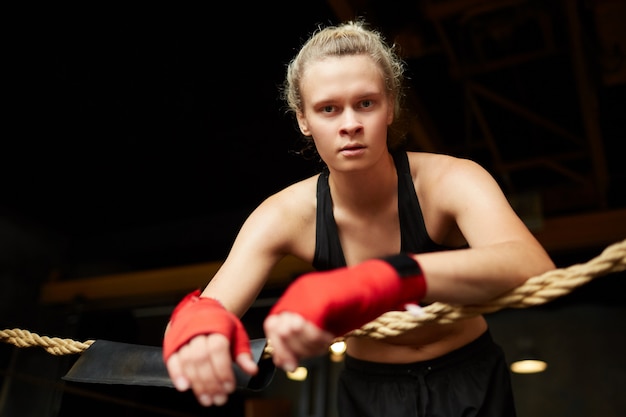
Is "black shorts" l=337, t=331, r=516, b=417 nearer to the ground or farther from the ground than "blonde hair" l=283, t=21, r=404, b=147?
nearer to the ground

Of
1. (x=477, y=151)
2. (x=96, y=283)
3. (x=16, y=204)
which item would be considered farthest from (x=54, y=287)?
(x=477, y=151)

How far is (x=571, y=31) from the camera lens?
2.49 m

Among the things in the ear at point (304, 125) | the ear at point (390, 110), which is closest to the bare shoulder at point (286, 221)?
the ear at point (304, 125)

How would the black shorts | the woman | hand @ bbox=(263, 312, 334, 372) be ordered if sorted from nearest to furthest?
hand @ bbox=(263, 312, 334, 372) → the woman → the black shorts

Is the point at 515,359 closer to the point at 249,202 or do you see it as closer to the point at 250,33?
the point at 249,202

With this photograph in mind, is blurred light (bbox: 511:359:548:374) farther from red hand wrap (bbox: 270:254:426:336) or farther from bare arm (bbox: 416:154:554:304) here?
red hand wrap (bbox: 270:254:426:336)

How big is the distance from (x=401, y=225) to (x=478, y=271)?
39cm

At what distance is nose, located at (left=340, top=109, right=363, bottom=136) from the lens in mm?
1039

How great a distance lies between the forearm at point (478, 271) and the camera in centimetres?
79

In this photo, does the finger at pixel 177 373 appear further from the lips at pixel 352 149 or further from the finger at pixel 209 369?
the lips at pixel 352 149

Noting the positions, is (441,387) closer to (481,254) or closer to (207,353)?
(481,254)

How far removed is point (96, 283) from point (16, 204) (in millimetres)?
884

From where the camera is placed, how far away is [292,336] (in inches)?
25.8

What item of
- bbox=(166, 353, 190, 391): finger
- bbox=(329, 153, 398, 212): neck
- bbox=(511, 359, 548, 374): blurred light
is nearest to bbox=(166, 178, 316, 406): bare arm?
bbox=(166, 353, 190, 391): finger
